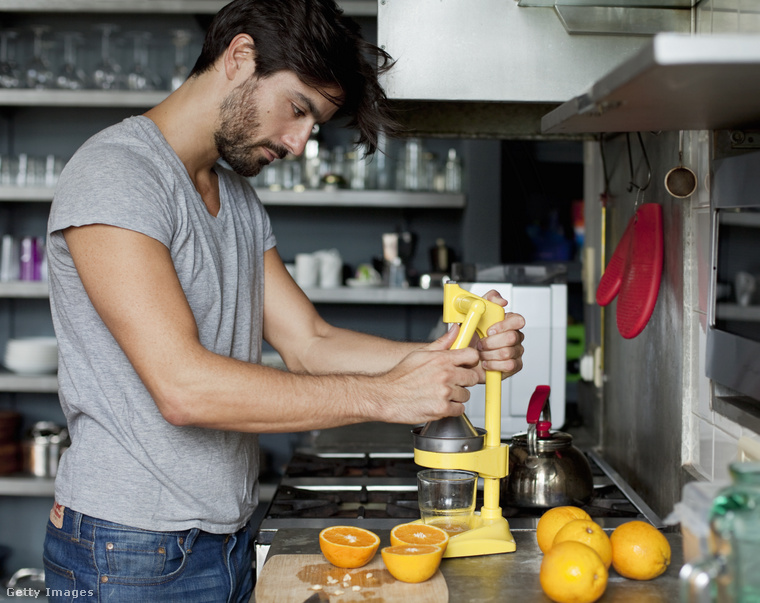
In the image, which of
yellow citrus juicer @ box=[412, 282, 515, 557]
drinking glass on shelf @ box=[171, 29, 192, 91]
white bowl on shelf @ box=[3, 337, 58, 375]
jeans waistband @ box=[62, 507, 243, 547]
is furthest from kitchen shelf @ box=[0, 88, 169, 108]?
yellow citrus juicer @ box=[412, 282, 515, 557]

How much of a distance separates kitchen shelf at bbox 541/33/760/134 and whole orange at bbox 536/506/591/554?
54 centimetres

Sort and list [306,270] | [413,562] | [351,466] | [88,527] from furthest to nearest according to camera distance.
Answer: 1. [306,270]
2. [351,466]
3. [88,527]
4. [413,562]

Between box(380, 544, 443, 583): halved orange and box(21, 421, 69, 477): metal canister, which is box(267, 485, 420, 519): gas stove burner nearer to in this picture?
box(380, 544, 443, 583): halved orange

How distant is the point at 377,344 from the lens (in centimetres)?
151

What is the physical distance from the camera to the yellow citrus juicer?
1.05m

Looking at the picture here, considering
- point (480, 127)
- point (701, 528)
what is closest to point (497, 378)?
point (701, 528)

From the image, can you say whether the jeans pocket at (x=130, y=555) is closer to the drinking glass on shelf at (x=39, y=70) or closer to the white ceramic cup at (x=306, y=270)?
the white ceramic cup at (x=306, y=270)

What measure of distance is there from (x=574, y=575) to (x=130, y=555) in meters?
0.67

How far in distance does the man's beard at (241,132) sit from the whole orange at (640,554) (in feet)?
2.78

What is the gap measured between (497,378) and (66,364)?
67 centimetres

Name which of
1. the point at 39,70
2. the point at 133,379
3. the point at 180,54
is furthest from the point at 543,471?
the point at 39,70

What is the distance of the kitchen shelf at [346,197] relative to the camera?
2.90 meters

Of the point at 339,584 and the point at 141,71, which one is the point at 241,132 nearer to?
the point at 339,584

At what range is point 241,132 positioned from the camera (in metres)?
1.30
